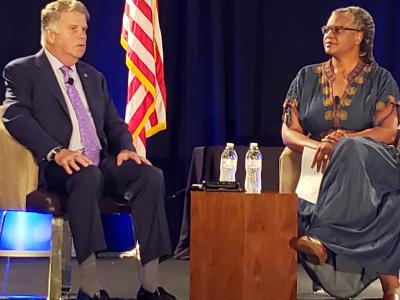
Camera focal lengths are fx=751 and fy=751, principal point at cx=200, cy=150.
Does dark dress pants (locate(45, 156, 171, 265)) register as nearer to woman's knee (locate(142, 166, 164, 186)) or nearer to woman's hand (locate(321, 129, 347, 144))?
woman's knee (locate(142, 166, 164, 186))

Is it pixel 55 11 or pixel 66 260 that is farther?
pixel 55 11

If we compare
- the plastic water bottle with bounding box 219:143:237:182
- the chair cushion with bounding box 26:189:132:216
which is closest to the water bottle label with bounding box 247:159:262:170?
the plastic water bottle with bounding box 219:143:237:182

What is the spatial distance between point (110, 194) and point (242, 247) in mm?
646

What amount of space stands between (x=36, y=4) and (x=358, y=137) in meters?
2.75

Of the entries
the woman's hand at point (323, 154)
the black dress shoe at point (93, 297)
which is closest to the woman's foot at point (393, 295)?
the woman's hand at point (323, 154)

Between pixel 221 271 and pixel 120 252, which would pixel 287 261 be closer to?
pixel 221 271

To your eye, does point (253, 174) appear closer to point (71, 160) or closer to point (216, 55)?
point (71, 160)

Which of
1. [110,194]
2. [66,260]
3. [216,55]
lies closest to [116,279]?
[66,260]

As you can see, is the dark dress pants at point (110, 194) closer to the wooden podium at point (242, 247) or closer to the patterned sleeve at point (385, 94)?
the wooden podium at point (242, 247)

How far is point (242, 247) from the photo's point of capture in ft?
8.93

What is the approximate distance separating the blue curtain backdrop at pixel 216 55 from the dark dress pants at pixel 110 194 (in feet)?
6.41

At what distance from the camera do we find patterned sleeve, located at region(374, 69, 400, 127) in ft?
10.7

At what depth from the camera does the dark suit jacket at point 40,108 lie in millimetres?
2955

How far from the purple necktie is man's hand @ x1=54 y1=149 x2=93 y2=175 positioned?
24 centimetres
